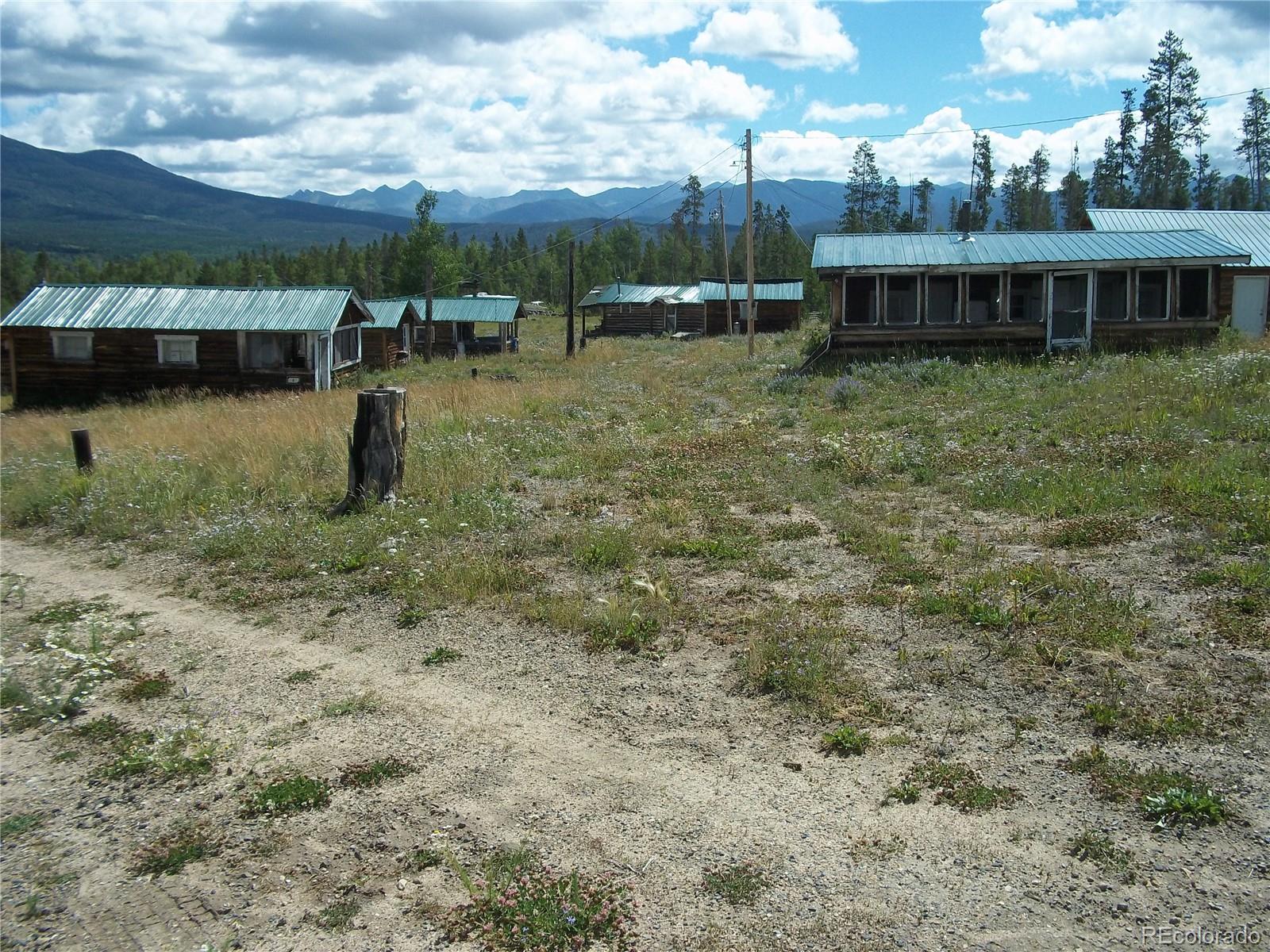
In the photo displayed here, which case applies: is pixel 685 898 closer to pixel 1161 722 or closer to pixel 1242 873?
pixel 1242 873

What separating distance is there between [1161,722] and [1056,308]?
77.8ft

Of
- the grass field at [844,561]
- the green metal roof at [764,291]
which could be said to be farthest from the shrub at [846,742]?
the green metal roof at [764,291]

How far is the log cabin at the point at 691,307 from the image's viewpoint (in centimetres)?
5762

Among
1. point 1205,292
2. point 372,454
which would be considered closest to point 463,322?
point 1205,292

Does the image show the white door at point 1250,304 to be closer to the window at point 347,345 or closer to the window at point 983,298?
the window at point 983,298

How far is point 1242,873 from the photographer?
4129 mm

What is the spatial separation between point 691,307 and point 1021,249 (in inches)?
1497

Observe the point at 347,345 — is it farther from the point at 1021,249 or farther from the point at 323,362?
the point at 1021,249

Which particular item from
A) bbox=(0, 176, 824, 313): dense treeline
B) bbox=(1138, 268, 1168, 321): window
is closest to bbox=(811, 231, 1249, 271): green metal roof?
bbox=(1138, 268, 1168, 321): window

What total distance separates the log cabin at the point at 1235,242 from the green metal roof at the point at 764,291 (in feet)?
82.9

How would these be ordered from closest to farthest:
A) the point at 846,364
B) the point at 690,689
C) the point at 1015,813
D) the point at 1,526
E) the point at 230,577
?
the point at 1015,813, the point at 690,689, the point at 230,577, the point at 1,526, the point at 846,364

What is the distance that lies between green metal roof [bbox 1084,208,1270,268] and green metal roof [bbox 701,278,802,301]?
25.4 meters

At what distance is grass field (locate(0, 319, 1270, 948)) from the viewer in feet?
17.4

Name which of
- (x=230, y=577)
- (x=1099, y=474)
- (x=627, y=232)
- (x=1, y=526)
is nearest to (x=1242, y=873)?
(x=1099, y=474)
